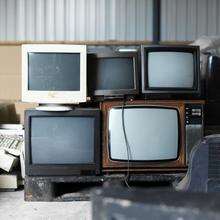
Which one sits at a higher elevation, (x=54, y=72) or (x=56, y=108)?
(x=54, y=72)

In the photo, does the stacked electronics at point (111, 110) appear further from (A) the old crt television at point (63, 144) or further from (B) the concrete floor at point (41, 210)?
(B) the concrete floor at point (41, 210)

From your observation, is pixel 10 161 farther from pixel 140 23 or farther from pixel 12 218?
pixel 140 23

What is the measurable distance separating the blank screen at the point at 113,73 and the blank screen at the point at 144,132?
0.56 ft

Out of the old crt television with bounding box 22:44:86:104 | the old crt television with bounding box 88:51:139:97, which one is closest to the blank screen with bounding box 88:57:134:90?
the old crt television with bounding box 88:51:139:97

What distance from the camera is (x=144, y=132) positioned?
7.52 feet

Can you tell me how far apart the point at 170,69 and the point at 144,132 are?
405 millimetres

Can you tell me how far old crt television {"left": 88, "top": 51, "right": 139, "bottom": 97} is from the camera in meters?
2.37

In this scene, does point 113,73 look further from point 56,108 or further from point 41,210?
point 41,210

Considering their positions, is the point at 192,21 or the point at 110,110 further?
the point at 192,21

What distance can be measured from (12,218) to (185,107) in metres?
1.13

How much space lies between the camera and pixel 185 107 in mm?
2346

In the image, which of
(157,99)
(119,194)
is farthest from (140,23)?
(119,194)

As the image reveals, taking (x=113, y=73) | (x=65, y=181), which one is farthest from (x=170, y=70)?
(x=65, y=181)

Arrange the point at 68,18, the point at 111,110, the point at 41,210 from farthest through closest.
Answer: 1. the point at 68,18
2. the point at 111,110
3. the point at 41,210
